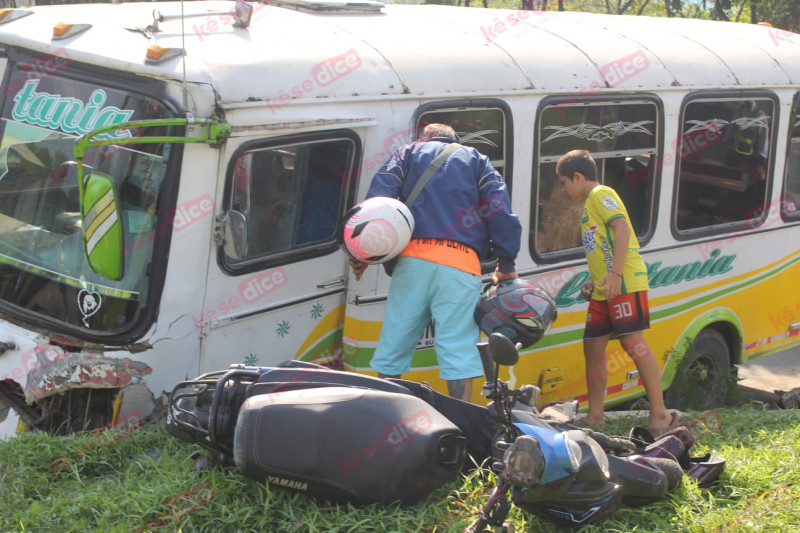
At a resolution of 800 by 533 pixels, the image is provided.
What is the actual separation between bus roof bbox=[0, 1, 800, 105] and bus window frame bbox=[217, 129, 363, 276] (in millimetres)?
198

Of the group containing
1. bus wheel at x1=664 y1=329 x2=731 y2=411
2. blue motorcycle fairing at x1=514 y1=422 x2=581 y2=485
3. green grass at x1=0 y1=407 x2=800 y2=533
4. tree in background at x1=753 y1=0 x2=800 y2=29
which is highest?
tree in background at x1=753 y1=0 x2=800 y2=29

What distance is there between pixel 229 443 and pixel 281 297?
1.20 metres

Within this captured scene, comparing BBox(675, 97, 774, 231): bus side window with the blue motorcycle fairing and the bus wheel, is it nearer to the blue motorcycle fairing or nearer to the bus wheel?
the bus wheel

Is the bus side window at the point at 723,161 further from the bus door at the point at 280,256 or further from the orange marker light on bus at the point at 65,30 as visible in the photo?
the orange marker light on bus at the point at 65,30

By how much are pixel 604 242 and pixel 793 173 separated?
9.61 feet

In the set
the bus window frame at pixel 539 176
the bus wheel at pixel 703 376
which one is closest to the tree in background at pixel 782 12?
the bus wheel at pixel 703 376

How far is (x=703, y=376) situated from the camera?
6.61 m

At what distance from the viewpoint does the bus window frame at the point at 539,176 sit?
536cm

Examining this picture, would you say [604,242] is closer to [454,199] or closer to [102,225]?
[454,199]

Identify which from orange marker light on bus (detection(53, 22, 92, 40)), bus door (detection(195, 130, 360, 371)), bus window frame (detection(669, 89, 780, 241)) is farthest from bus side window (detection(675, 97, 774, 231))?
orange marker light on bus (detection(53, 22, 92, 40))

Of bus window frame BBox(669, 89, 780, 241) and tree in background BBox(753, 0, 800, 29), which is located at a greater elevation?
tree in background BBox(753, 0, 800, 29)

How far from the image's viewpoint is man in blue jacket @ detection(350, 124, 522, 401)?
14.8 feet

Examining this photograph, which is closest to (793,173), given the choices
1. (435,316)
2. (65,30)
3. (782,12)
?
(435,316)

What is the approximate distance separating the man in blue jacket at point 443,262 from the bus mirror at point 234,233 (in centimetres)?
60
